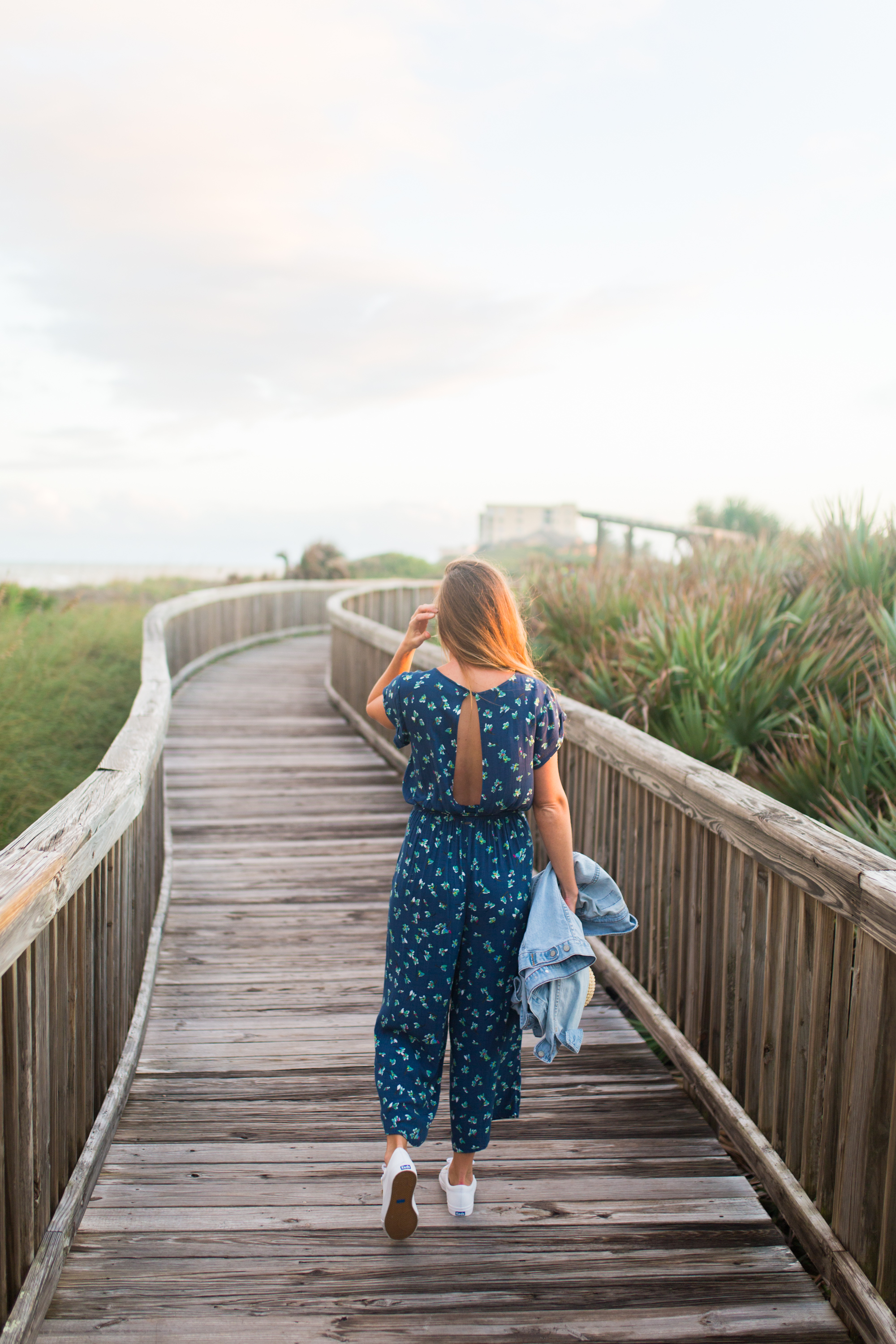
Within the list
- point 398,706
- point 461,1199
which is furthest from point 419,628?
point 461,1199

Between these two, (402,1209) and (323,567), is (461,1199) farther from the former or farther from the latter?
(323,567)

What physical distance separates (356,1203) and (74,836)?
1338 millimetres

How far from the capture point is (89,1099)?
295cm

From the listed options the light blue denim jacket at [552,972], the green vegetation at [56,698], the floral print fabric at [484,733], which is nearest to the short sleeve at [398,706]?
the floral print fabric at [484,733]

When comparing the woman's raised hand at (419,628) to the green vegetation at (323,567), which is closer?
the woman's raised hand at (419,628)

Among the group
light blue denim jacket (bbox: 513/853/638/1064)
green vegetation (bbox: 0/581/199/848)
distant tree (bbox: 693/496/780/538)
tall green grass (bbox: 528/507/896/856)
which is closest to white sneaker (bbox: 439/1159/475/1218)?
light blue denim jacket (bbox: 513/853/638/1064)

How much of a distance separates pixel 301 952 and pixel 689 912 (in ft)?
6.63

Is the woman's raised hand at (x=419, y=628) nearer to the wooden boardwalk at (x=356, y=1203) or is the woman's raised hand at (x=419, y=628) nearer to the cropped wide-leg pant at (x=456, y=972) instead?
the cropped wide-leg pant at (x=456, y=972)

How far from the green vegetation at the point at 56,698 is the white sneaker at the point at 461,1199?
4.41 metres

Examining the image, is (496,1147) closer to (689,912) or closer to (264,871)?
(689,912)

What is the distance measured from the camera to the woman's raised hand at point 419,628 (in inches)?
108

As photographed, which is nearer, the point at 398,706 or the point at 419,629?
the point at 398,706

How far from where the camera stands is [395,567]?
3859 centimetres

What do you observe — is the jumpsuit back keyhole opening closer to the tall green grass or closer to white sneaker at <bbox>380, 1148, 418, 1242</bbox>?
the tall green grass
